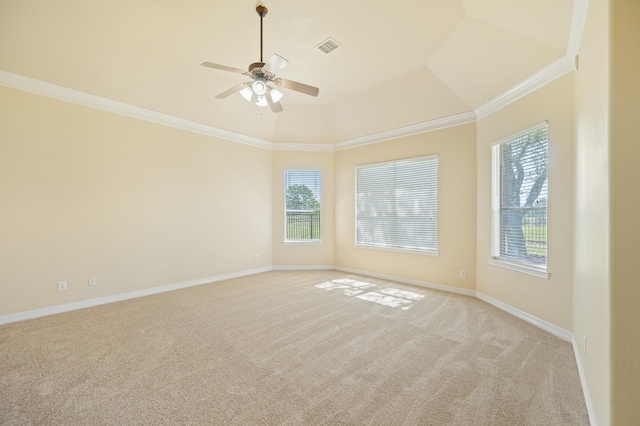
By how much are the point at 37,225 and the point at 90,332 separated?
1.70 m

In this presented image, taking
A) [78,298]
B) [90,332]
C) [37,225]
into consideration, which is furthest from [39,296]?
[90,332]

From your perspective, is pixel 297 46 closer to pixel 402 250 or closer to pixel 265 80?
pixel 265 80

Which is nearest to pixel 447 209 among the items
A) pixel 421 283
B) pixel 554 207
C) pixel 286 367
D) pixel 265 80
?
pixel 421 283

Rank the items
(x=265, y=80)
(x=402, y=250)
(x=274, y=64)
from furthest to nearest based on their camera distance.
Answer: (x=402, y=250) < (x=265, y=80) < (x=274, y=64)

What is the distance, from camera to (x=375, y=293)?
4.75m

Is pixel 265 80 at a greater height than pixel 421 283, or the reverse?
pixel 265 80

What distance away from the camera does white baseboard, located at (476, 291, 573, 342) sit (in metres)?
3.03

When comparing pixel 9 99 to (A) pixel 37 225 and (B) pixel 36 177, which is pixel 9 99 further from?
(A) pixel 37 225

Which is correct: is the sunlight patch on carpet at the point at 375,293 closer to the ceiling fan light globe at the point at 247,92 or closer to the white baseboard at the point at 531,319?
the white baseboard at the point at 531,319

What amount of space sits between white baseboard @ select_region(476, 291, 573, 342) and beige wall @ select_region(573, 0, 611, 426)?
665 millimetres

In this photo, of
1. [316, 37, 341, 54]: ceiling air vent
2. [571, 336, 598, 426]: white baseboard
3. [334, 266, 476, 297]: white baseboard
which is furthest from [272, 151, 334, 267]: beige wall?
[571, 336, 598, 426]: white baseboard

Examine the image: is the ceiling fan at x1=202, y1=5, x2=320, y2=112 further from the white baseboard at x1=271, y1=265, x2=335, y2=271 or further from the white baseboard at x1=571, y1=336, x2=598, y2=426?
the white baseboard at x1=271, y1=265, x2=335, y2=271

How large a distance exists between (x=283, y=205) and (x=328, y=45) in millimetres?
3768

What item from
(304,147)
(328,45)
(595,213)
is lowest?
(595,213)
